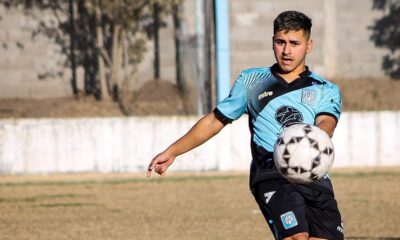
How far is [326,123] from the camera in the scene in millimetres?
6188

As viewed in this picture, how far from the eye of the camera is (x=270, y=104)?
6355 millimetres

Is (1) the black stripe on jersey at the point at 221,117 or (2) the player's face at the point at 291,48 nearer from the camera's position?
(2) the player's face at the point at 291,48

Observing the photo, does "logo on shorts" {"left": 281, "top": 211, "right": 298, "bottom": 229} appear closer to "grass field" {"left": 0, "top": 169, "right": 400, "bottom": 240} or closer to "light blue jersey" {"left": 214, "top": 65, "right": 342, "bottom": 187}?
"light blue jersey" {"left": 214, "top": 65, "right": 342, "bottom": 187}

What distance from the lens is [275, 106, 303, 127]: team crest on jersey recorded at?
245 inches

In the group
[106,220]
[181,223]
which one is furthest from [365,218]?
[106,220]

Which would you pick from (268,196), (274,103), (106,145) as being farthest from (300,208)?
(106,145)

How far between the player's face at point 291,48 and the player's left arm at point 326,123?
1.19 feet

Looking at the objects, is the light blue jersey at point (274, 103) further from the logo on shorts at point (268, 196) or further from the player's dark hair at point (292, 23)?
the player's dark hair at point (292, 23)

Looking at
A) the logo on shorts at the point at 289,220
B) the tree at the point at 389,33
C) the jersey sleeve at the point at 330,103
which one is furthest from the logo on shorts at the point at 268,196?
the tree at the point at 389,33

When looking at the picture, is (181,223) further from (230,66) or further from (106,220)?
(230,66)

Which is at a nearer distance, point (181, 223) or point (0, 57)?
point (181, 223)

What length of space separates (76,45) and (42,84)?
98 centimetres

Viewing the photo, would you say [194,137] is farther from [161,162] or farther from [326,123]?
[326,123]

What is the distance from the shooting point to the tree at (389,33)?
20.6 m
